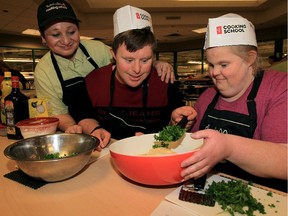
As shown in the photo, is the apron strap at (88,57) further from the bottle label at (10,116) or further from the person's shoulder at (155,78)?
the bottle label at (10,116)

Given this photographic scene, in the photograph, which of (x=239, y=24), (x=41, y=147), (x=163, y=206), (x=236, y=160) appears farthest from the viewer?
(x=239, y=24)

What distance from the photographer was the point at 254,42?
1.23 meters

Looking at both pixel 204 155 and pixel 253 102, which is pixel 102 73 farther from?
Result: pixel 204 155

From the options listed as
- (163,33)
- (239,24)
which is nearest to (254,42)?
(239,24)

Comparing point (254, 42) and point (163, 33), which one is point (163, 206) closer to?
point (254, 42)

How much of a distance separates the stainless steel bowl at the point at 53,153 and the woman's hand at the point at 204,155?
0.36 meters

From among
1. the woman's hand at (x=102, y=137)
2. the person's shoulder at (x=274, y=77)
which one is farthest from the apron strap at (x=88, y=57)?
the person's shoulder at (x=274, y=77)

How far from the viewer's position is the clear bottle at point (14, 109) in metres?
1.42

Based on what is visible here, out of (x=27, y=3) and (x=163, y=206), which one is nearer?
(x=163, y=206)

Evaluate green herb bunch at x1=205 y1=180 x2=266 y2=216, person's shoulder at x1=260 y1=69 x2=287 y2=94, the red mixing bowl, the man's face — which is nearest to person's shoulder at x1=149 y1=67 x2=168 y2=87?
the man's face

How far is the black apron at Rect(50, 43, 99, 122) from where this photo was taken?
1.65 meters

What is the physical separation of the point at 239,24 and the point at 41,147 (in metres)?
1.10

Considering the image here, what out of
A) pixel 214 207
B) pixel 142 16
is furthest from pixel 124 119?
pixel 214 207

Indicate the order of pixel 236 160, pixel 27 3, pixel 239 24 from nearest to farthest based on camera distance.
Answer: pixel 236 160, pixel 239 24, pixel 27 3
